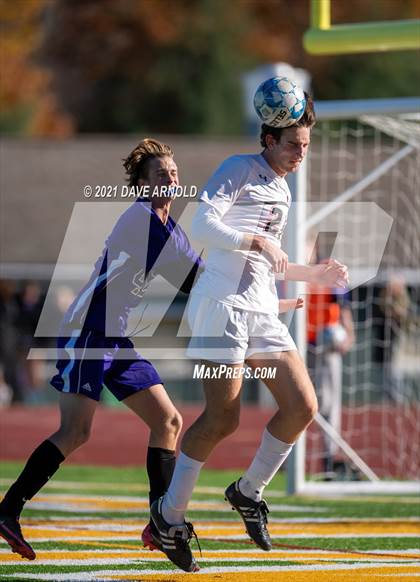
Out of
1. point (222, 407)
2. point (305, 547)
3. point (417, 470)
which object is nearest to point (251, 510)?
point (222, 407)

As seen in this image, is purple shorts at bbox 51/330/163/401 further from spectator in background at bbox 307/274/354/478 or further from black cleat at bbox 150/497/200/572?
spectator in background at bbox 307/274/354/478

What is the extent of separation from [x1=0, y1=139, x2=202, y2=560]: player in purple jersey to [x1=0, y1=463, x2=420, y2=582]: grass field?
14.2 inches

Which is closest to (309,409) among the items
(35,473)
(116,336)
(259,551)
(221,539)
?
(116,336)

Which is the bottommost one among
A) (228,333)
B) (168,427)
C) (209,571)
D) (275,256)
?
(209,571)

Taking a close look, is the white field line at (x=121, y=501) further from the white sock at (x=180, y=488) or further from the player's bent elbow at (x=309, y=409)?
the player's bent elbow at (x=309, y=409)

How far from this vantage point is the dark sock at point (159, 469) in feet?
22.2

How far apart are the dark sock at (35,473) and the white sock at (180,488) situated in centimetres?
61

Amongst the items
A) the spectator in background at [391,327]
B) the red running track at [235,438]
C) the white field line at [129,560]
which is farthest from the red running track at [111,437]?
the white field line at [129,560]

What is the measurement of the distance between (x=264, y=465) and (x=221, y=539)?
1.50m

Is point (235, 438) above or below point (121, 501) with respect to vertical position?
above

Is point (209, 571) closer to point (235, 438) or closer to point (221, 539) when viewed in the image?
point (221, 539)

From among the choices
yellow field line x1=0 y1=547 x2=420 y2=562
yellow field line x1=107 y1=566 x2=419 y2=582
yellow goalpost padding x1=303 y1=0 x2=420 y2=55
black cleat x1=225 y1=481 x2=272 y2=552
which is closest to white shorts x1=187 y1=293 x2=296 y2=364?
black cleat x1=225 y1=481 x2=272 y2=552

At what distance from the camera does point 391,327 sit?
51.2 ft

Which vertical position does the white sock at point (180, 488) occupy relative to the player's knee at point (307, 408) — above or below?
below
